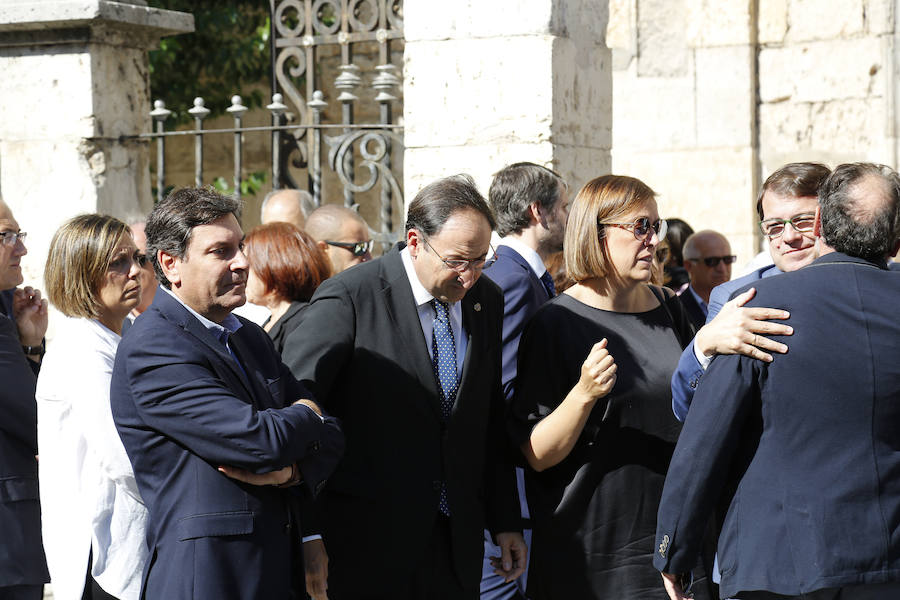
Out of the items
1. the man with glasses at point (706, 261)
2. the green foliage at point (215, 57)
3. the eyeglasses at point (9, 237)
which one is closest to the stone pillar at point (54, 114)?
the eyeglasses at point (9, 237)

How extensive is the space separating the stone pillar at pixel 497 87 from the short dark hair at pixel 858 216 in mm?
2939

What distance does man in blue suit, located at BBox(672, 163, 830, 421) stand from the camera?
2971mm

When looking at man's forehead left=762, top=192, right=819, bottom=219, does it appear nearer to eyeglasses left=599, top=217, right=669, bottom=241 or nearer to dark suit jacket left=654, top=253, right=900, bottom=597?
eyeglasses left=599, top=217, right=669, bottom=241

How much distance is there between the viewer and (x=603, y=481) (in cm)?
370

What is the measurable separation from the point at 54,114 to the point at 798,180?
14.2ft

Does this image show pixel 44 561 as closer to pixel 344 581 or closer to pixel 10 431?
pixel 10 431

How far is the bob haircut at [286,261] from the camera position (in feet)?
15.3

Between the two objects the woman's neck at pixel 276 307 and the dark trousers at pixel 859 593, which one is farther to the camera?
the woman's neck at pixel 276 307

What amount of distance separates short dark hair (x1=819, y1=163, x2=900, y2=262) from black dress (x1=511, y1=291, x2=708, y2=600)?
0.87m

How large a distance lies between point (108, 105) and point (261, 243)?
244cm

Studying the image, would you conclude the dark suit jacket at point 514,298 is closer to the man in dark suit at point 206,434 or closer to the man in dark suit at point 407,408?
the man in dark suit at point 407,408

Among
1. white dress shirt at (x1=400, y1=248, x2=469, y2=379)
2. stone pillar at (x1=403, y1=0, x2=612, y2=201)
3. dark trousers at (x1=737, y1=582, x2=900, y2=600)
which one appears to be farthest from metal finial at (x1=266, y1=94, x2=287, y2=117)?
dark trousers at (x1=737, y1=582, x2=900, y2=600)

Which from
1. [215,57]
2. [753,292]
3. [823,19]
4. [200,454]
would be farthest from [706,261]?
[215,57]

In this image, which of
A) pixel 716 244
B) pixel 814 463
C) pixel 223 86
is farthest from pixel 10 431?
pixel 223 86
